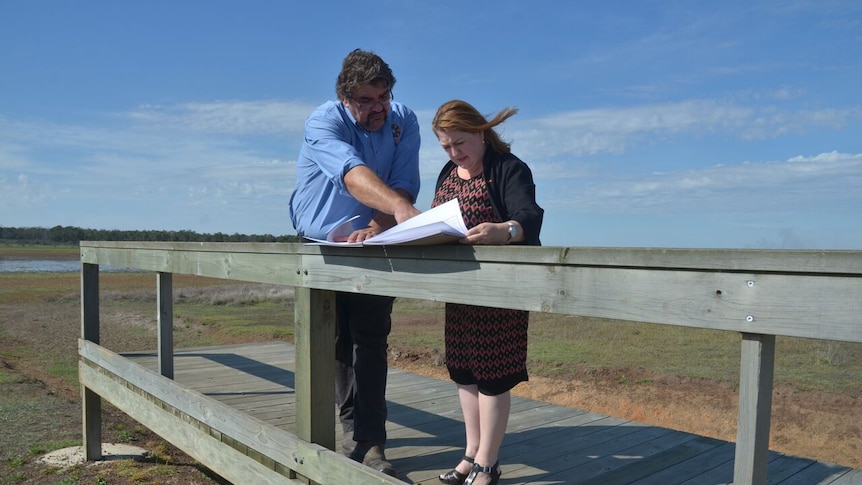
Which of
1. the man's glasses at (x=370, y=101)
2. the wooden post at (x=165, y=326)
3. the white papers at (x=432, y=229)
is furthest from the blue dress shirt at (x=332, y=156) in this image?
the wooden post at (x=165, y=326)

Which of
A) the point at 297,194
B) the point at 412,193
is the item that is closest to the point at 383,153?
the point at 412,193

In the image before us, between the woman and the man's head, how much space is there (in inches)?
15.2

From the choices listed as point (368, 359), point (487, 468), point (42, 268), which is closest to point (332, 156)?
point (368, 359)

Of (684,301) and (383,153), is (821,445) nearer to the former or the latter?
(383,153)

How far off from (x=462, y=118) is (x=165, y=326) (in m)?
2.86

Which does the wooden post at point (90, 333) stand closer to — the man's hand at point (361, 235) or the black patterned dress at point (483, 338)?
the man's hand at point (361, 235)

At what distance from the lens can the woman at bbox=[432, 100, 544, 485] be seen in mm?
2484

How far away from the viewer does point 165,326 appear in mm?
4422

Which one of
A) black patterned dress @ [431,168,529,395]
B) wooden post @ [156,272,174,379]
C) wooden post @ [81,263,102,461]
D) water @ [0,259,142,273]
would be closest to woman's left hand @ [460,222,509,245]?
black patterned dress @ [431,168,529,395]

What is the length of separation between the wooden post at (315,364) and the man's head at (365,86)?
0.80 metres

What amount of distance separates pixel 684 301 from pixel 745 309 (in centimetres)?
14

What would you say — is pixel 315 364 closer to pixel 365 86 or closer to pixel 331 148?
pixel 331 148

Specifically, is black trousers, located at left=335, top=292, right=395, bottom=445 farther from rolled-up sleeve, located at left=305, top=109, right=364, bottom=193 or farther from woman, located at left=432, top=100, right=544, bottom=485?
rolled-up sleeve, located at left=305, top=109, right=364, bottom=193

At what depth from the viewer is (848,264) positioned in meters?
1.18
